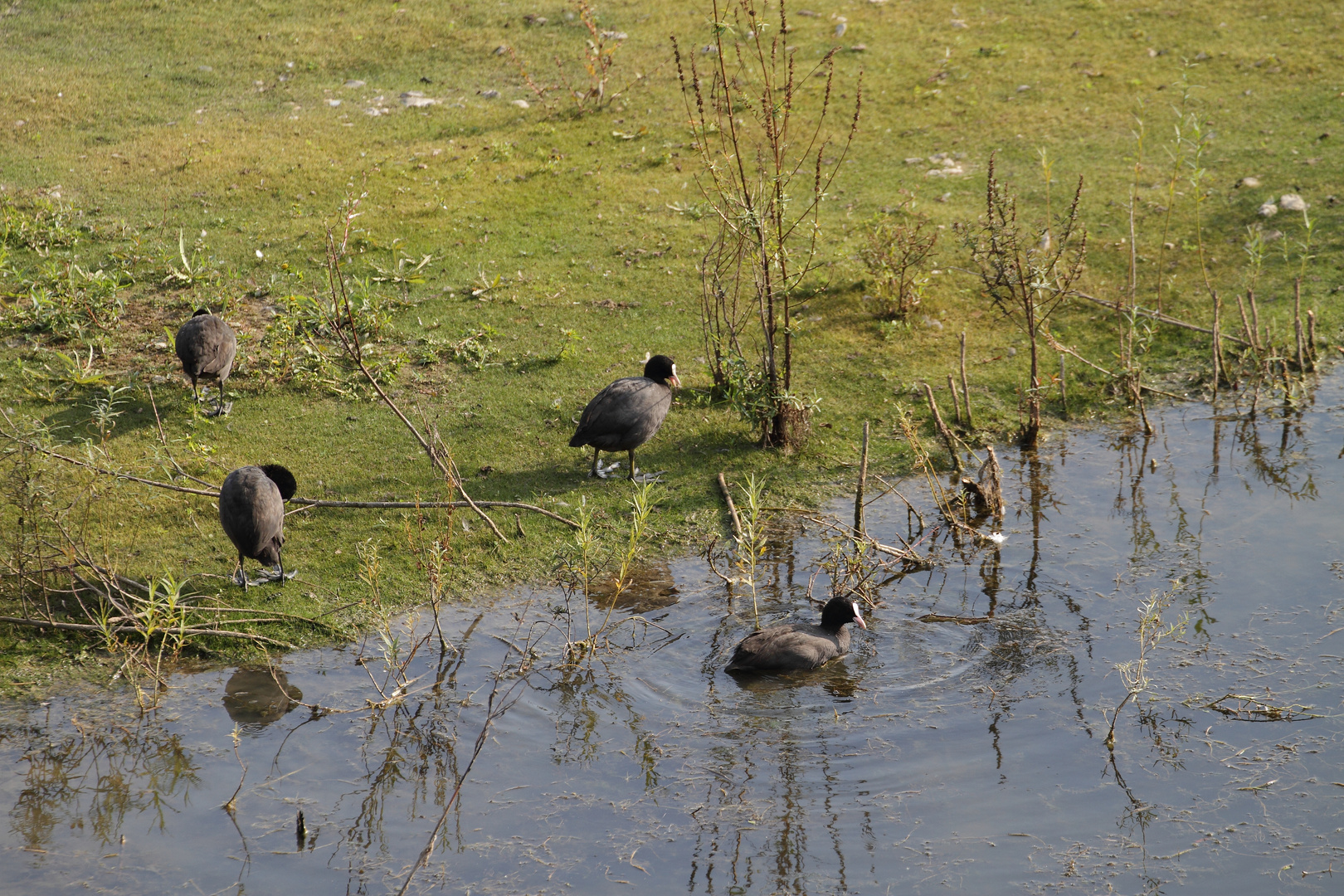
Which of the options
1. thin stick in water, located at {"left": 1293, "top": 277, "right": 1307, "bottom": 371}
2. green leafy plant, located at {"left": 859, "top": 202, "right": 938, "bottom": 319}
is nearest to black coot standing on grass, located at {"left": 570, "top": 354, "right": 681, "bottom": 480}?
green leafy plant, located at {"left": 859, "top": 202, "right": 938, "bottom": 319}

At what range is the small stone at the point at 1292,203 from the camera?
12.2 metres

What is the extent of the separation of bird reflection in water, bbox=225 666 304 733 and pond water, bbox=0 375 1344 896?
2 centimetres

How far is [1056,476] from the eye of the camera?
28.9 ft

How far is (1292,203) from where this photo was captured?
40.1 feet

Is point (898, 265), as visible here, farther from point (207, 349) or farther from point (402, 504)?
point (207, 349)

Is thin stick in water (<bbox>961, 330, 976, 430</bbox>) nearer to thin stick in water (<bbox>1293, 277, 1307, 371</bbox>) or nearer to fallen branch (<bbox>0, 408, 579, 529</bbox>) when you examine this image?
thin stick in water (<bbox>1293, 277, 1307, 371</bbox>)

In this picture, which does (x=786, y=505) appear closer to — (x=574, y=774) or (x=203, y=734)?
(x=574, y=774)

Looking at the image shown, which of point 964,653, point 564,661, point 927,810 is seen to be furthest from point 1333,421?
point 564,661

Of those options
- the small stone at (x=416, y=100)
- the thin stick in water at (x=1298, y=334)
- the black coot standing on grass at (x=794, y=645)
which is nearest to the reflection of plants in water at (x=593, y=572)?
the black coot standing on grass at (x=794, y=645)

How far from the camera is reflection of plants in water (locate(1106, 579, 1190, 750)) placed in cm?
594

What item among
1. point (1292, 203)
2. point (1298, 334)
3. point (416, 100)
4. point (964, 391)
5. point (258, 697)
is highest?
point (416, 100)

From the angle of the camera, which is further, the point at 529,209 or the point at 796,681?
the point at 529,209

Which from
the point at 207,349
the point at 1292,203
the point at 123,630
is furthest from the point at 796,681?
the point at 1292,203

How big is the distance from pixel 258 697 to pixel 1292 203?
11619 mm
